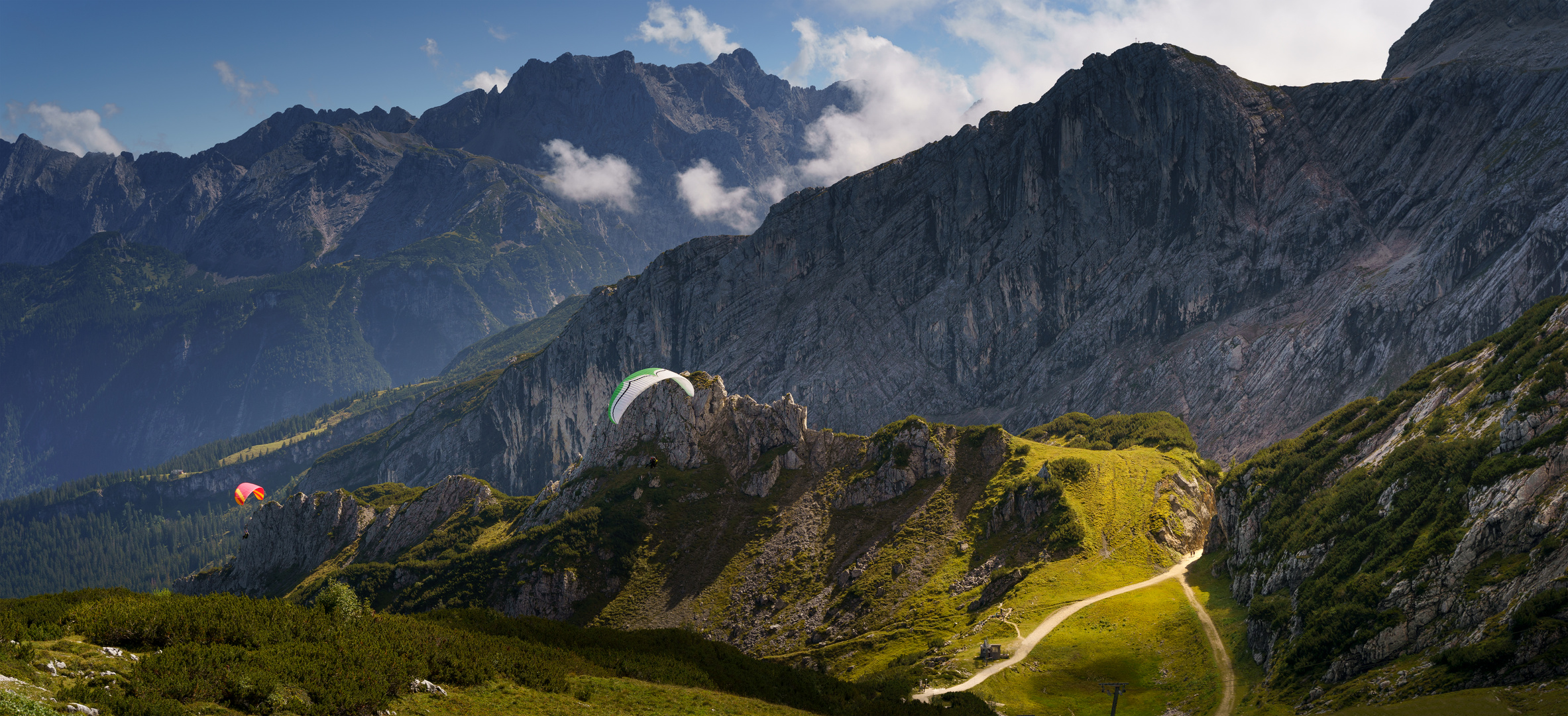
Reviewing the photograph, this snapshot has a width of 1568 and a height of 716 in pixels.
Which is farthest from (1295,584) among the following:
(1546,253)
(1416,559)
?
(1546,253)

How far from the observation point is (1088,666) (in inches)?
3423

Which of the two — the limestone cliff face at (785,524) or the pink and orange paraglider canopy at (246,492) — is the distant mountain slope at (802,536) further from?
the pink and orange paraglider canopy at (246,492)

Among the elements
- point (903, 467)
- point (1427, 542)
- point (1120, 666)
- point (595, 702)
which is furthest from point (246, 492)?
point (1427, 542)

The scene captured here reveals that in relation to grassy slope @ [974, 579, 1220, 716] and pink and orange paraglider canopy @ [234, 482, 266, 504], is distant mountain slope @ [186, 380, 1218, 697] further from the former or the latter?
pink and orange paraglider canopy @ [234, 482, 266, 504]

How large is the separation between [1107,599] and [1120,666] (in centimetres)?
1826

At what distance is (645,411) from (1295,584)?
104687 mm

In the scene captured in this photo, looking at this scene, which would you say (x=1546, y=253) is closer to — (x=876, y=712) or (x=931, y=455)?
(x=931, y=455)

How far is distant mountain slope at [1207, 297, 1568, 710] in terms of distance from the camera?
5481cm

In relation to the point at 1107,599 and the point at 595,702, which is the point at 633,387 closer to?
the point at 595,702

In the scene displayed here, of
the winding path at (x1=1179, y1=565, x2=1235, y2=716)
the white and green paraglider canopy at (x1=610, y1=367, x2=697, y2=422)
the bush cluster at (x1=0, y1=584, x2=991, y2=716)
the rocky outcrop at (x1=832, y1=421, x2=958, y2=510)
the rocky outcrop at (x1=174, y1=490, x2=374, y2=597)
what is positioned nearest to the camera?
the bush cluster at (x1=0, y1=584, x2=991, y2=716)

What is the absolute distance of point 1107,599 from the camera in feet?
340

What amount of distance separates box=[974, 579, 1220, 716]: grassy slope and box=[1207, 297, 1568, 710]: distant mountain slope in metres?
6.45

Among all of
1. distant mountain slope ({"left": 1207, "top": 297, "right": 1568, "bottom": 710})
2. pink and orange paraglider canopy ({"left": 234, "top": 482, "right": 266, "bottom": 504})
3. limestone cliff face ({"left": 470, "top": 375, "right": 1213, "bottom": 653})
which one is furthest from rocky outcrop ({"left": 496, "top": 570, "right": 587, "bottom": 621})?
distant mountain slope ({"left": 1207, "top": 297, "right": 1568, "bottom": 710})

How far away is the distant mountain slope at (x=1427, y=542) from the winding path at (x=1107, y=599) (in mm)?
3805
